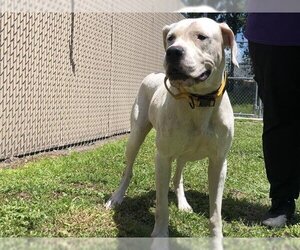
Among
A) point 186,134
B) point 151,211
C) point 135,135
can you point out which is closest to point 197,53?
point 186,134

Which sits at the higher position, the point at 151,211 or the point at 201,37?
the point at 201,37

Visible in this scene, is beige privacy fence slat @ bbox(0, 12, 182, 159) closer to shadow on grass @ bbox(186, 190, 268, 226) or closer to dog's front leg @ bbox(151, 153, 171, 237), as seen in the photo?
shadow on grass @ bbox(186, 190, 268, 226)

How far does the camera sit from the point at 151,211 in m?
4.02

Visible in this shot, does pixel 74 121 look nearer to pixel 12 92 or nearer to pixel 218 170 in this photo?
pixel 12 92

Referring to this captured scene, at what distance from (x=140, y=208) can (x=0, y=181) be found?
1437 millimetres

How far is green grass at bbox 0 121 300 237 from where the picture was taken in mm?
3479

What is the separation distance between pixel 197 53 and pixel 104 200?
1.84 metres

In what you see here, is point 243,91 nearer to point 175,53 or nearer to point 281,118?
point 281,118

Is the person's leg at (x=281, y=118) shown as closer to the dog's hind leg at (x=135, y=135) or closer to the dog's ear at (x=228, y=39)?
the dog's ear at (x=228, y=39)

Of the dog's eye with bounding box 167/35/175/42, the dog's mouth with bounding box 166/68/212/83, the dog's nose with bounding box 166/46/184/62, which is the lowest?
the dog's mouth with bounding box 166/68/212/83

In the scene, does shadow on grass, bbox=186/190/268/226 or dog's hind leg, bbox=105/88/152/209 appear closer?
shadow on grass, bbox=186/190/268/226

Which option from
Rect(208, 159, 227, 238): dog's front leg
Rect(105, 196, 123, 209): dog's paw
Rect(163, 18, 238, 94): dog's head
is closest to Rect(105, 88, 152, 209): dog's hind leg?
Rect(105, 196, 123, 209): dog's paw

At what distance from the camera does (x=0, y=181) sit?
462 centimetres

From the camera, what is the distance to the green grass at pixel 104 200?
3479 millimetres
